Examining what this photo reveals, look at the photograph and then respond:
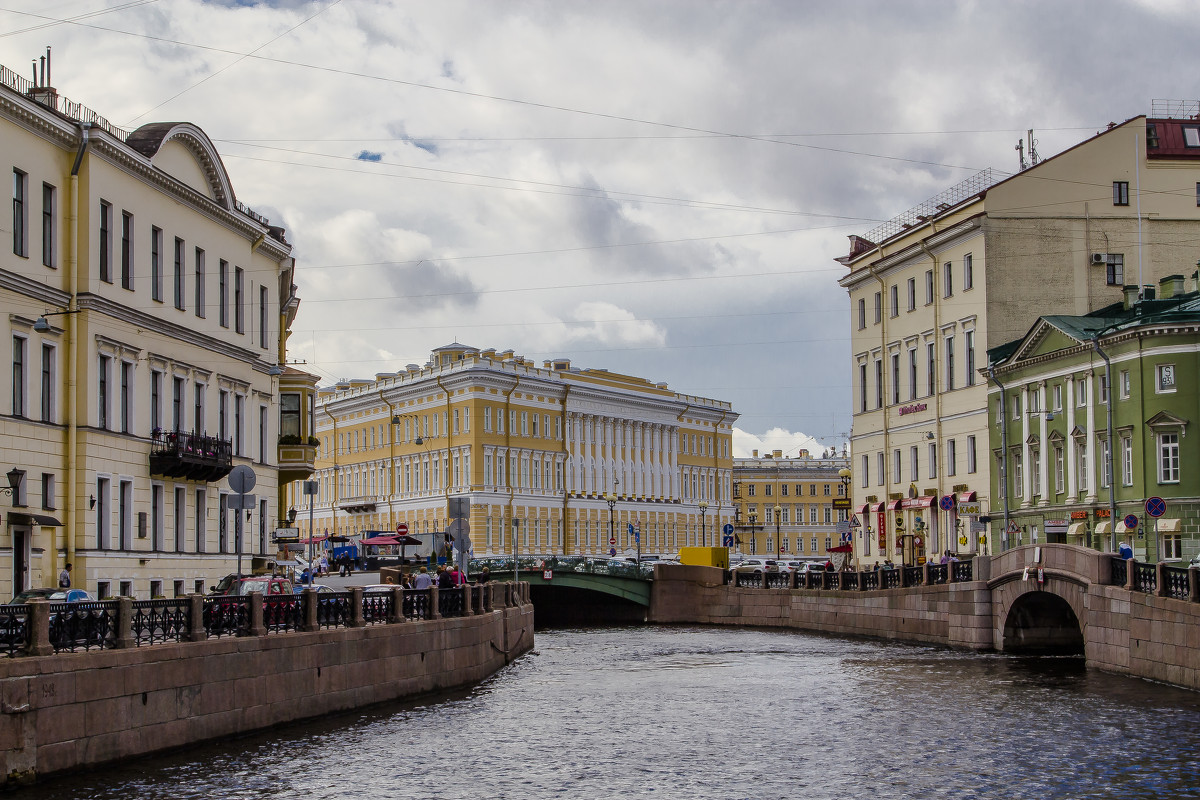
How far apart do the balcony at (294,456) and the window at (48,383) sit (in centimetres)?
1586

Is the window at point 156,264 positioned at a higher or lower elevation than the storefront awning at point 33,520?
higher

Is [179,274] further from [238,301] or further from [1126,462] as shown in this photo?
[1126,462]

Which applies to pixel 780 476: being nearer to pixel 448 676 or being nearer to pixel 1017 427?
pixel 1017 427

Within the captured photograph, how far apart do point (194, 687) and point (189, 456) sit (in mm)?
20074

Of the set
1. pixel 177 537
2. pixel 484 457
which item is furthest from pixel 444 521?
pixel 177 537

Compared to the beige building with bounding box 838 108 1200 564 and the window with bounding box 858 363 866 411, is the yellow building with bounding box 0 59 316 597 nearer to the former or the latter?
the beige building with bounding box 838 108 1200 564

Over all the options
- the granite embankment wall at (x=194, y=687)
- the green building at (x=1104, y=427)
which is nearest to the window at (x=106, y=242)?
the granite embankment wall at (x=194, y=687)

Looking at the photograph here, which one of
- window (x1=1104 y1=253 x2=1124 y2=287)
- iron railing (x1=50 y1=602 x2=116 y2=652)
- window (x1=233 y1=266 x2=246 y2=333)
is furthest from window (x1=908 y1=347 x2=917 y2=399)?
iron railing (x1=50 y1=602 x2=116 y2=652)

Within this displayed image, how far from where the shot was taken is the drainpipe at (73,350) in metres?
34.3

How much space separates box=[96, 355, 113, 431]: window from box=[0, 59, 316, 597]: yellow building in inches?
2.2

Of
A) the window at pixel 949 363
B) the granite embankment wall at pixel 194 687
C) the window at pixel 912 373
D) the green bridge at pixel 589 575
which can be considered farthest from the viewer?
the window at pixel 912 373

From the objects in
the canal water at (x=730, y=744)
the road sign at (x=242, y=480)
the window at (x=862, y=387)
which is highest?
the window at (x=862, y=387)

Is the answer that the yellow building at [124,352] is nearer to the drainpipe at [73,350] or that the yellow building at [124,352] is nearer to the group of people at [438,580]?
the drainpipe at [73,350]

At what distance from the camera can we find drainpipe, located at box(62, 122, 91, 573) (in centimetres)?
3428
